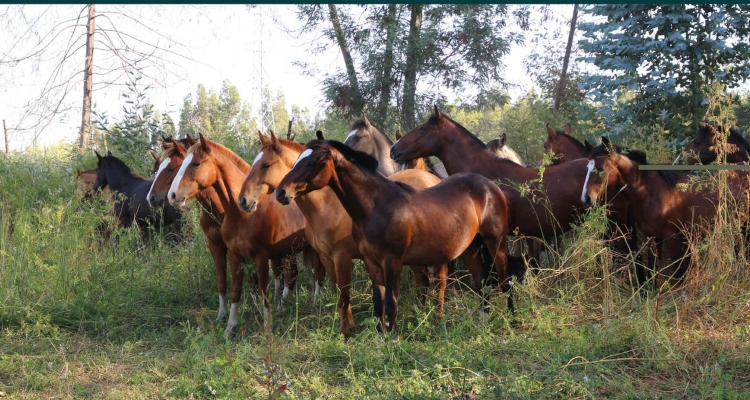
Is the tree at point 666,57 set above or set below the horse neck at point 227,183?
above

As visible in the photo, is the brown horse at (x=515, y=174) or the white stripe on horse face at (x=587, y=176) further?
the brown horse at (x=515, y=174)

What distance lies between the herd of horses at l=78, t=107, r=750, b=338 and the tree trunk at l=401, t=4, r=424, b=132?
291 inches

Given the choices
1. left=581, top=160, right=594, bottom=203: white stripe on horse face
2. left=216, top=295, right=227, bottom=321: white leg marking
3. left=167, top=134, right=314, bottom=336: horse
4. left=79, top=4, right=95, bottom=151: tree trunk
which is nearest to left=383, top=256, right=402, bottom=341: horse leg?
left=167, top=134, right=314, bottom=336: horse

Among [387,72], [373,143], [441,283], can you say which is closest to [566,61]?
[387,72]

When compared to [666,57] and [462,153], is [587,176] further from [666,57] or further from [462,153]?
[666,57]

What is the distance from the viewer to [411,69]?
1609cm

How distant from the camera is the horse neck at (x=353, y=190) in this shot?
6.24m

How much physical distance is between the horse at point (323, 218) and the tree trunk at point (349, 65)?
919 cm

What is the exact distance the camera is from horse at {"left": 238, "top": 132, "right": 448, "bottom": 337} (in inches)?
266

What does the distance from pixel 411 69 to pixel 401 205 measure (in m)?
10.1

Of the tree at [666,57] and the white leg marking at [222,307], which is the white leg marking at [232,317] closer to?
the white leg marking at [222,307]

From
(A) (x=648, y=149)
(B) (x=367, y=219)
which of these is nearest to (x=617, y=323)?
(B) (x=367, y=219)

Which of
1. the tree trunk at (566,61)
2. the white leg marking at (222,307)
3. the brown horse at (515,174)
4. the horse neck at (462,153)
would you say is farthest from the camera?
the tree trunk at (566,61)

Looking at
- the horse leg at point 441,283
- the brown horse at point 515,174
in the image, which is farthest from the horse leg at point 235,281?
the brown horse at point 515,174
